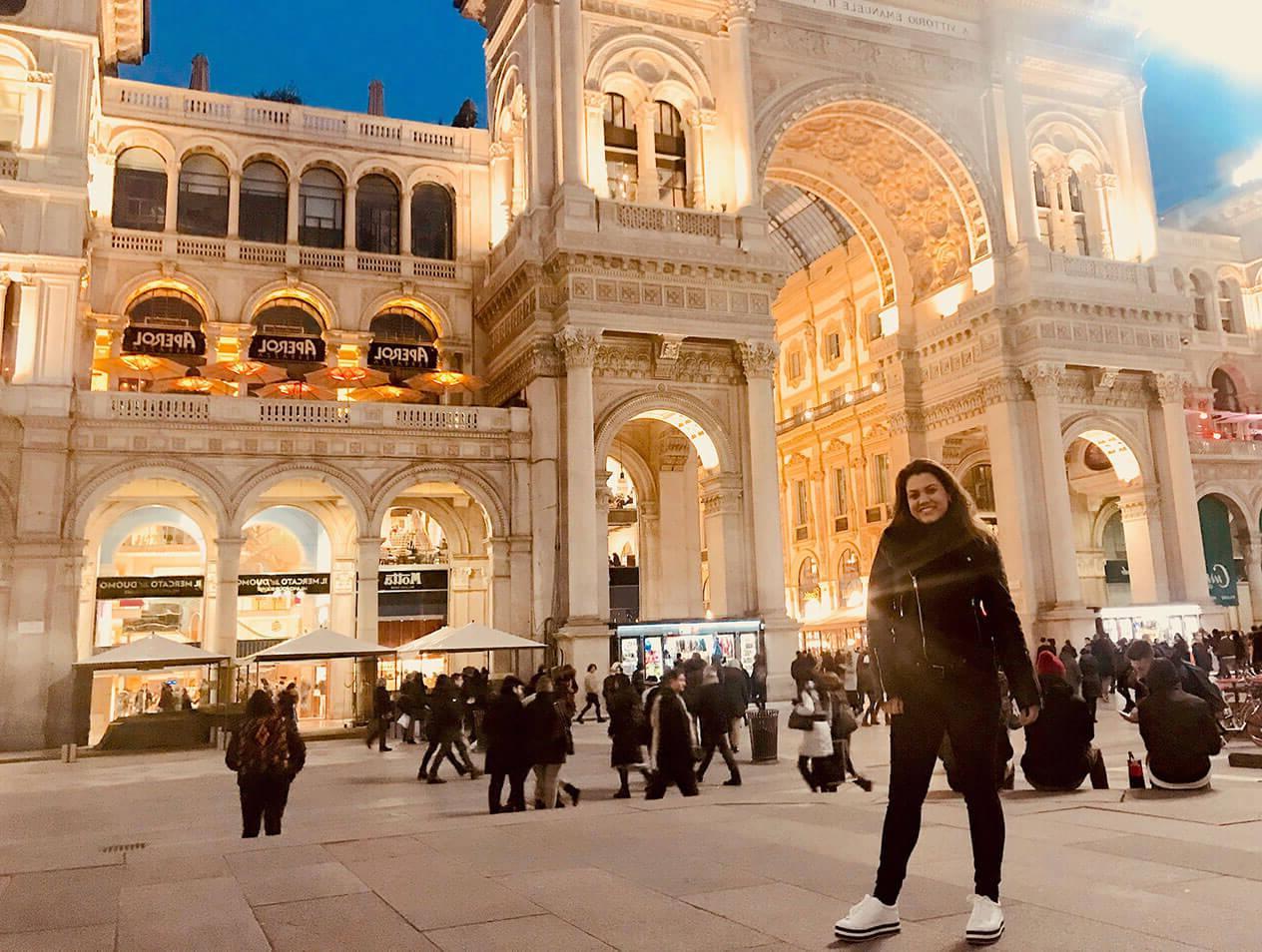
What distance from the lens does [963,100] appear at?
112 feet

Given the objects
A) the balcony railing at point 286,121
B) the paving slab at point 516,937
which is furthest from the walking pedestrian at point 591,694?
the paving slab at point 516,937

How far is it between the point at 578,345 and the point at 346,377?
6.27 m

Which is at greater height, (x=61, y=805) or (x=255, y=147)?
(x=255, y=147)

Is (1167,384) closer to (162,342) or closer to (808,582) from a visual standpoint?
(808,582)

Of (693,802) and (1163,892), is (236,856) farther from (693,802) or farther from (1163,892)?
(1163,892)

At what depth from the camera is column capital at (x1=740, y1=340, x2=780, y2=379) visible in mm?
28297

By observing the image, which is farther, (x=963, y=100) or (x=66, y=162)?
(x=963, y=100)

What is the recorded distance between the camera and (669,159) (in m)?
30.3

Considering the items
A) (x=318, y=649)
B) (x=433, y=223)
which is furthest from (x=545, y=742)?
(x=433, y=223)

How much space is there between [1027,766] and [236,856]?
6730mm

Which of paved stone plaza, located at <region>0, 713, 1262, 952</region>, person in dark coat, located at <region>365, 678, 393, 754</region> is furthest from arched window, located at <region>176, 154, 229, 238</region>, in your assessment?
paved stone plaza, located at <region>0, 713, 1262, 952</region>

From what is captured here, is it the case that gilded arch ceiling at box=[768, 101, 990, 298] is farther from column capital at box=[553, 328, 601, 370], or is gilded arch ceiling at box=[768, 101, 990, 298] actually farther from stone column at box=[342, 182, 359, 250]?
stone column at box=[342, 182, 359, 250]

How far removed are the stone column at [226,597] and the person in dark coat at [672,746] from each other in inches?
608

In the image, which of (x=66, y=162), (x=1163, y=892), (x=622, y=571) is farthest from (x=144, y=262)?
(x=1163, y=892)
